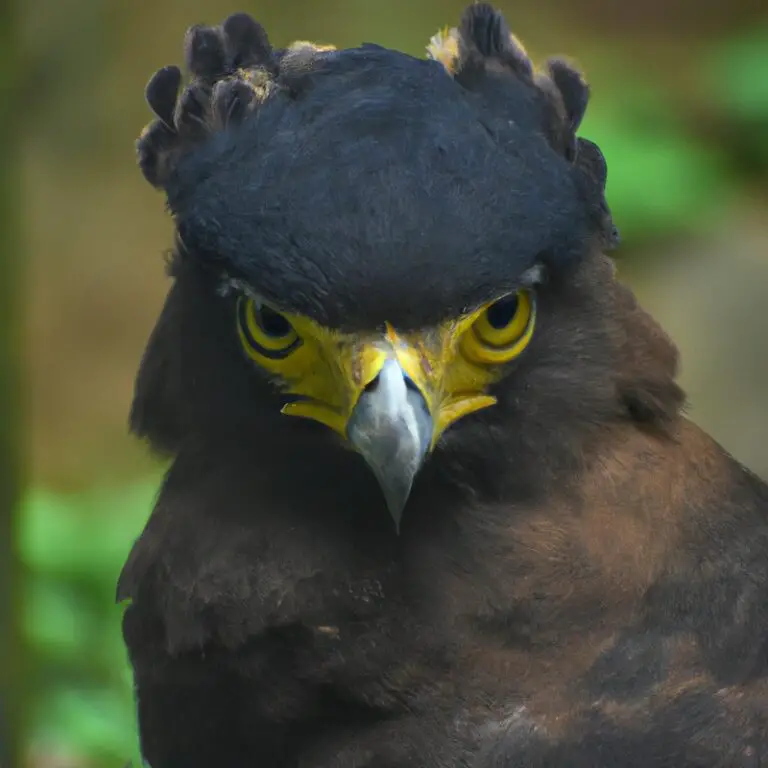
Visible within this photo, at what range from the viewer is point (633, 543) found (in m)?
2.88

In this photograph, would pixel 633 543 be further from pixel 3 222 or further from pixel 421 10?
pixel 421 10

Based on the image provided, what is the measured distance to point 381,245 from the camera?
101 inches

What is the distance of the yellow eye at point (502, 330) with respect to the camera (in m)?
2.73

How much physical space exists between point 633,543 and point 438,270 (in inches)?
26.2

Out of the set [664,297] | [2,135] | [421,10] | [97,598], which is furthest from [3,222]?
[421,10]

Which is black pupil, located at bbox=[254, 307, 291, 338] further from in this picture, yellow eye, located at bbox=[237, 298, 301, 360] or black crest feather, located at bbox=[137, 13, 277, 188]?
black crest feather, located at bbox=[137, 13, 277, 188]

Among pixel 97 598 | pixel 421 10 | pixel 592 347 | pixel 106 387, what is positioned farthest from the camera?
pixel 421 10

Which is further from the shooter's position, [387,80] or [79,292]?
[79,292]

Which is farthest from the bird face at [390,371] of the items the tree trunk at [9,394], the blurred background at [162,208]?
the blurred background at [162,208]

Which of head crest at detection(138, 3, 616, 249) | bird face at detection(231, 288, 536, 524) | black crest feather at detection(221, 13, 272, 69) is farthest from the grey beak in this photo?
black crest feather at detection(221, 13, 272, 69)

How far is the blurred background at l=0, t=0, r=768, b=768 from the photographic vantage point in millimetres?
7014

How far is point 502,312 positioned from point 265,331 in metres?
0.41

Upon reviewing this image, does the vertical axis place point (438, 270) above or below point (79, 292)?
below

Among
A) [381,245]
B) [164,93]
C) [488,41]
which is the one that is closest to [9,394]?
[164,93]
